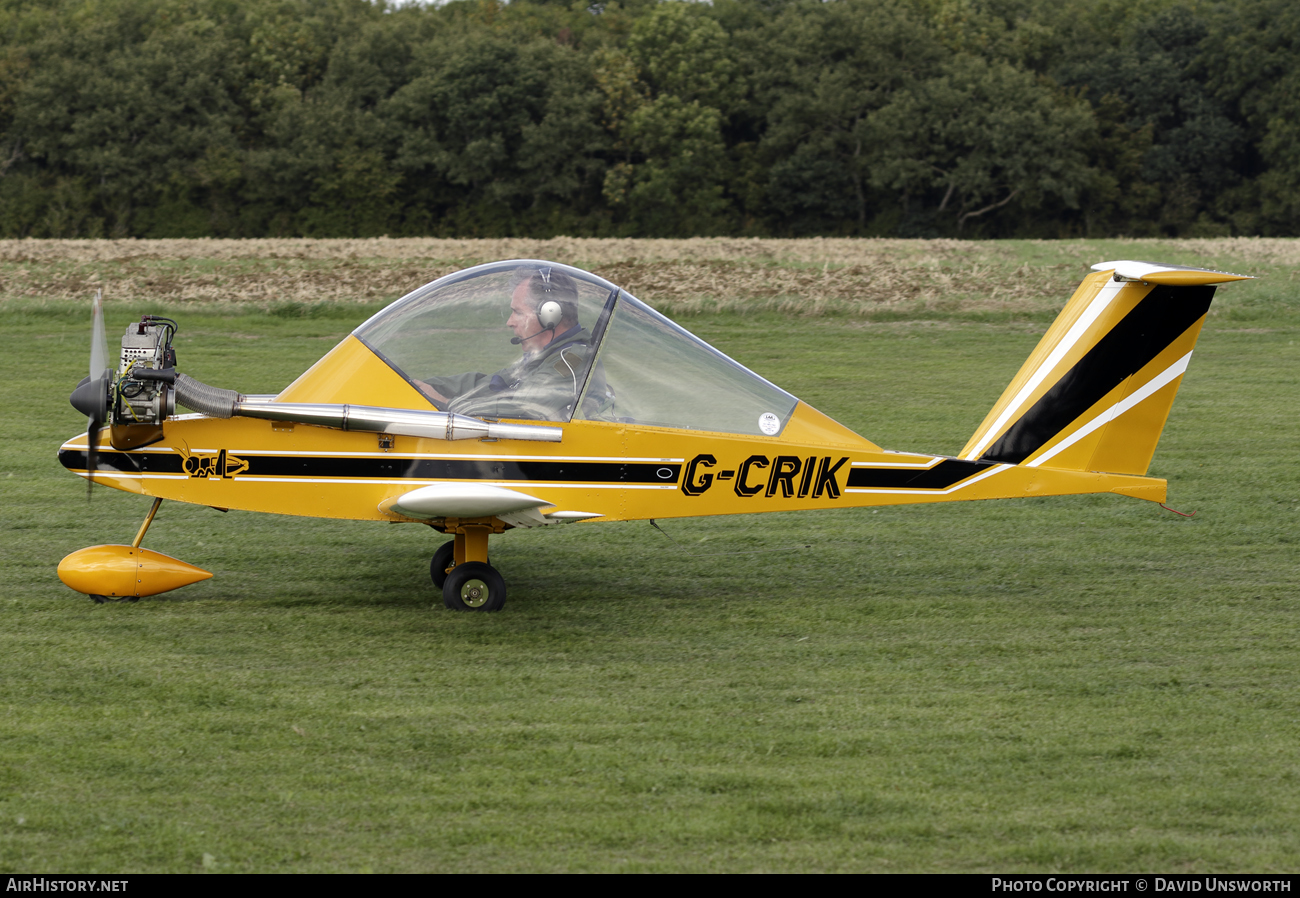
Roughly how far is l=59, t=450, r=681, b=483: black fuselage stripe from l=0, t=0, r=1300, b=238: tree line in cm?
6459

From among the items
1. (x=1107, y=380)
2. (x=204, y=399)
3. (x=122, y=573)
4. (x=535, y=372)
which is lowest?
(x=122, y=573)

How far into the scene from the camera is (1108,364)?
7410mm

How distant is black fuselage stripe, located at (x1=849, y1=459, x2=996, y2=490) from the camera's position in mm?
7371

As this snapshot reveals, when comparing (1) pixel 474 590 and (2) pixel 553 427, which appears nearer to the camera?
(2) pixel 553 427

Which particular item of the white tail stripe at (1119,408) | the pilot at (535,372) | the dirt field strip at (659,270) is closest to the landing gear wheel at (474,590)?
the pilot at (535,372)

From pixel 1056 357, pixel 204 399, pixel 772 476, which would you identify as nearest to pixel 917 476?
pixel 772 476

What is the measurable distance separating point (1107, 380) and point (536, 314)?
12.0 ft

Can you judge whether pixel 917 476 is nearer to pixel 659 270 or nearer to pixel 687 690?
pixel 687 690

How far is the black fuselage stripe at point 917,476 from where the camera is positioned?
7.37m

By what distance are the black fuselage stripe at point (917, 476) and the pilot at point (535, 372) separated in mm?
1737

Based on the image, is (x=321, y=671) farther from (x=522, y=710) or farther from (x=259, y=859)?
(x=259, y=859)

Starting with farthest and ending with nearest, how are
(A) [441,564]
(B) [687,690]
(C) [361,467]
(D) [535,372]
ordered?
(A) [441,564], (D) [535,372], (C) [361,467], (B) [687,690]

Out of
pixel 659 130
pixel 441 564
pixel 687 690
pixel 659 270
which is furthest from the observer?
pixel 659 130

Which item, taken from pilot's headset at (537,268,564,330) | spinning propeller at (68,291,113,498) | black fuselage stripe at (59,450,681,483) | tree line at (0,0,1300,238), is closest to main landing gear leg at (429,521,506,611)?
black fuselage stripe at (59,450,681,483)
